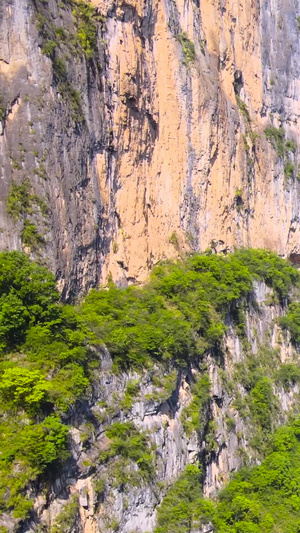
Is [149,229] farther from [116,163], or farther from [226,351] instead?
[226,351]

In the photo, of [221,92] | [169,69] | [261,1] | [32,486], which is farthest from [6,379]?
[261,1]

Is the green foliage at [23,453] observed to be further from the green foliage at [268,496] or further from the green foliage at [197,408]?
the green foliage at [268,496]

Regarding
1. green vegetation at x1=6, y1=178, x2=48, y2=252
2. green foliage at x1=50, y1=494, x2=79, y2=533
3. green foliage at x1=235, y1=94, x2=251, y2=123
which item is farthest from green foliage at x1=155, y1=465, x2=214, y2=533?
green foliage at x1=235, y1=94, x2=251, y2=123

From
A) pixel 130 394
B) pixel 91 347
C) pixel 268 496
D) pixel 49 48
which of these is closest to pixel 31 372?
pixel 91 347

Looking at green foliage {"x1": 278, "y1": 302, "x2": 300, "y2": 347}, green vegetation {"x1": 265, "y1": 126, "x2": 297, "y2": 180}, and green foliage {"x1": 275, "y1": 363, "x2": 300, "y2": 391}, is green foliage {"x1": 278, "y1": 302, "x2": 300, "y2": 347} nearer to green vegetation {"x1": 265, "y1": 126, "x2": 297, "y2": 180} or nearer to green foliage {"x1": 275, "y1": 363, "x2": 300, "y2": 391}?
green foliage {"x1": 275, "y1": 363, "x2": 300, "y2": 391}

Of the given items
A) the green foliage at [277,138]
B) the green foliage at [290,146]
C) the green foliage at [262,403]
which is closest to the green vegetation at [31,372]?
the green foliage at [262,403]

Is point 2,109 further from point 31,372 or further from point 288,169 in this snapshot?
point 288,169
